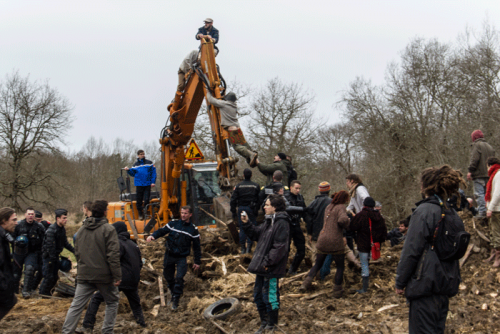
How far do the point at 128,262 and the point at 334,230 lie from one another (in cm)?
313

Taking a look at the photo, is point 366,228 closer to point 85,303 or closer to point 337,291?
point 337,291

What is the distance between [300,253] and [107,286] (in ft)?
11.8

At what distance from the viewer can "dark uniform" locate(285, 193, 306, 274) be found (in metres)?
7.41

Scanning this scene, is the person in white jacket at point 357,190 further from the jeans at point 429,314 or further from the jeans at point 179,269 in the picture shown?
the jeans at point 429,314

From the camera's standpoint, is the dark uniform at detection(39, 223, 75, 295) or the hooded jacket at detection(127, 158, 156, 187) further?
the hooded jacket at detection(127, 158, 156, 187)

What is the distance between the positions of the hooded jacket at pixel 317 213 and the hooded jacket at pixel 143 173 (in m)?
5.41

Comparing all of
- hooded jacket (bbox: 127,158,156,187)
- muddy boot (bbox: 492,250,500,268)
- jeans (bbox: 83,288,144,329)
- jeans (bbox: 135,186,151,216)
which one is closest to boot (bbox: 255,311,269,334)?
jeans (bbox: 83,288,144,329)

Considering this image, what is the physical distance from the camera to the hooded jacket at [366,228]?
6.80 meters

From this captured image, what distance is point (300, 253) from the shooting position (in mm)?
7688

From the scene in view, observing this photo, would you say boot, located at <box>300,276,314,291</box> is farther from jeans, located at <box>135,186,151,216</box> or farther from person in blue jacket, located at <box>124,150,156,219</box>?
jeans, located at <box>135,186,151,216</box>

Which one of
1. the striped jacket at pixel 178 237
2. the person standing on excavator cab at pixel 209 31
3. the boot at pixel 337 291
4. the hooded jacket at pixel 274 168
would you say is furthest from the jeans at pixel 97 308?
the person standing on excavator cab at pixel 209 31

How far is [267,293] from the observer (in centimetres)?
538

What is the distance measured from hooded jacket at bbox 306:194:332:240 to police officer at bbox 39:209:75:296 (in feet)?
14.5

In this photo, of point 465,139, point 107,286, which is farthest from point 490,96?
point 107,286
